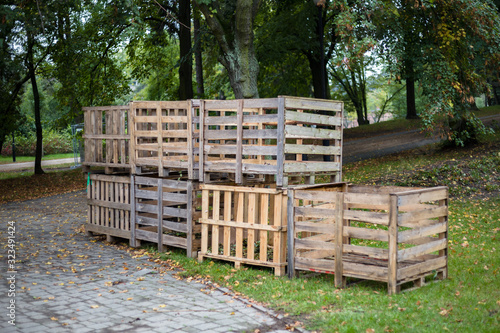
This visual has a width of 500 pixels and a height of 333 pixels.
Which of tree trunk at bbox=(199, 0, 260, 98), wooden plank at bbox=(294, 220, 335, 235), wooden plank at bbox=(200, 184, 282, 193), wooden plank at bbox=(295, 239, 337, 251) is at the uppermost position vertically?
tree trunk at bbox=(199, 0, 260, 98)

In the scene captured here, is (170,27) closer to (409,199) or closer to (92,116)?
(92,116)

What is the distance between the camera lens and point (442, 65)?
15984 millimetres

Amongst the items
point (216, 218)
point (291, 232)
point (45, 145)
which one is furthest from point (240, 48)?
point (45, 145)

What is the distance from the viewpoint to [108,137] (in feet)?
37.6

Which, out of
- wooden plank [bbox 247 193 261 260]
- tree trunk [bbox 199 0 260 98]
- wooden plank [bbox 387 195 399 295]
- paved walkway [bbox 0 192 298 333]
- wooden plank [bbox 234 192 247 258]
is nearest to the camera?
paved walkway [bbox 0 192 298 333]

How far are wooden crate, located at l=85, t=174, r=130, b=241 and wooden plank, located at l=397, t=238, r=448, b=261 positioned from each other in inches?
241

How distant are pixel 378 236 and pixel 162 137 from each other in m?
5.10

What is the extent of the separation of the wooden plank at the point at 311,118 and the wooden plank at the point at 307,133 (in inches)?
5.0

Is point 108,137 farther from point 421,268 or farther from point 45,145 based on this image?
point 45,145

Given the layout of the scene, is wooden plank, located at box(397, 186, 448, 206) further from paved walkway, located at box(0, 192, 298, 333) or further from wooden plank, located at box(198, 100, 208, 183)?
wooden plank, located at box(198, 100, 208, 183)

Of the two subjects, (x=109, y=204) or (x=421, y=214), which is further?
(x=109, y=204)

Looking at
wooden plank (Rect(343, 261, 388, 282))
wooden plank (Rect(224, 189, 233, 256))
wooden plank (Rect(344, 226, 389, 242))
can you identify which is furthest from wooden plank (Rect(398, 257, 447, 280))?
wooden plank (Rect(224, 189, 233, 256))

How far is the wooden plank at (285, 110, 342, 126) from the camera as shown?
27.9 feet

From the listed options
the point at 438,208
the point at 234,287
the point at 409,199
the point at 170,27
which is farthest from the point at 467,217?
the point at 170,27
